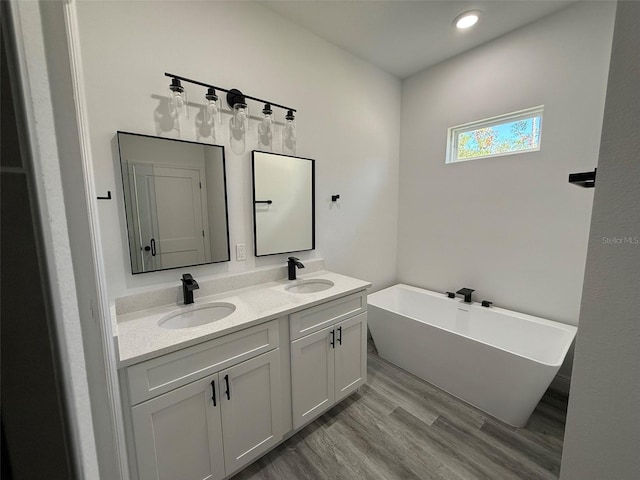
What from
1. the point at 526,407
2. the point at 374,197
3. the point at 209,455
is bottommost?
the point at 526,407

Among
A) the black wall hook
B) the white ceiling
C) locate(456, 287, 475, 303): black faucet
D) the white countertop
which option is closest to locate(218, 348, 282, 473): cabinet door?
the white countertop

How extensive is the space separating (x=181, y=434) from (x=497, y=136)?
10.2 ft

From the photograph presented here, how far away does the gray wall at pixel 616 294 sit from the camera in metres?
0.56

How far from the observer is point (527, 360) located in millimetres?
1640

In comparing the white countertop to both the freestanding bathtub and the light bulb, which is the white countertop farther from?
the light bulb

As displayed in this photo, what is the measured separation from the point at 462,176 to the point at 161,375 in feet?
9.15

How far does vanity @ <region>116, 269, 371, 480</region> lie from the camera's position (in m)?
1.09

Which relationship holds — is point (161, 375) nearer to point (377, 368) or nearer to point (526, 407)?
point (377, 368)

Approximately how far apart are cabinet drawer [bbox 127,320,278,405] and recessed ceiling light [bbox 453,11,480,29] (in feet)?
8.31

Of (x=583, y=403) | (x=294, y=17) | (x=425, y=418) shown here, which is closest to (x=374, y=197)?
(x=294, y=17)

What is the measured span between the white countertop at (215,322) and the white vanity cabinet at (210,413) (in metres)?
0.05

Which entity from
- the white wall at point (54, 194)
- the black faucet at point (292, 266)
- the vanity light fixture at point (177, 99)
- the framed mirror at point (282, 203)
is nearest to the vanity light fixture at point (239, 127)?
the framed mirror at point (282, 203)

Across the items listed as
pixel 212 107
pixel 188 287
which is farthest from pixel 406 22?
pixel 188 287

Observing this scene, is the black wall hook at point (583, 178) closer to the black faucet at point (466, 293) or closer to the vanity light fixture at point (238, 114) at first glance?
the vanity light fixture at point (238, 114)
